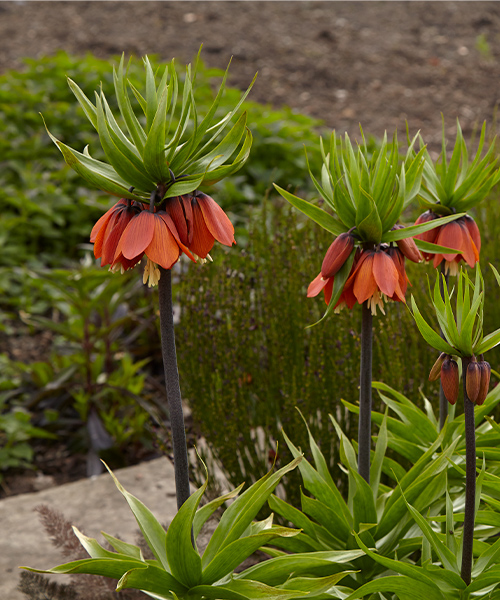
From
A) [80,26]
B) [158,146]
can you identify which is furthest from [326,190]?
[80,26]

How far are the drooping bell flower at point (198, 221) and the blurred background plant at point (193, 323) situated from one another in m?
0.89

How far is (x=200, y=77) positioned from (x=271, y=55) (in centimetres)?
200

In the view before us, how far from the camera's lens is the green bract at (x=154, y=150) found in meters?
1.08

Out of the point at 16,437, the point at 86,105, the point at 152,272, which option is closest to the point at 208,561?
the point at 152,272

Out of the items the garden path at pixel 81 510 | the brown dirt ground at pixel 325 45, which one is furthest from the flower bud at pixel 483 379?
the brown dirt ground at pixel 325 45

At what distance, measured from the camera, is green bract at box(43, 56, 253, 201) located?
1.08 meters

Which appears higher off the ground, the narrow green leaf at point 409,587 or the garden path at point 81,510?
the narrow green leaf at point 409,587

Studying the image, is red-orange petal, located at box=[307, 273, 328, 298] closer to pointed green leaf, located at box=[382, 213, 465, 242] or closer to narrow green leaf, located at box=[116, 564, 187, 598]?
pointed green leaf, located at box=[382, 213, 465, 242]

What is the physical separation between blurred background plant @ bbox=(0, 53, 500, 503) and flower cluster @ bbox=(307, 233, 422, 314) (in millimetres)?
720

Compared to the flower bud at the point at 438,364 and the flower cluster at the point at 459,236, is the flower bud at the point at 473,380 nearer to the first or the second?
the flower bud at the point at 438,364

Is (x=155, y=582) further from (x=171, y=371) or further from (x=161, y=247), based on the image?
(x=161, y=247)

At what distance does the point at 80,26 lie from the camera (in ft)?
26.8

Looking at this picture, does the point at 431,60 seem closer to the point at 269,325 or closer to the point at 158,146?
the point at 269,325

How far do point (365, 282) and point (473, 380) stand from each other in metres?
0.28
